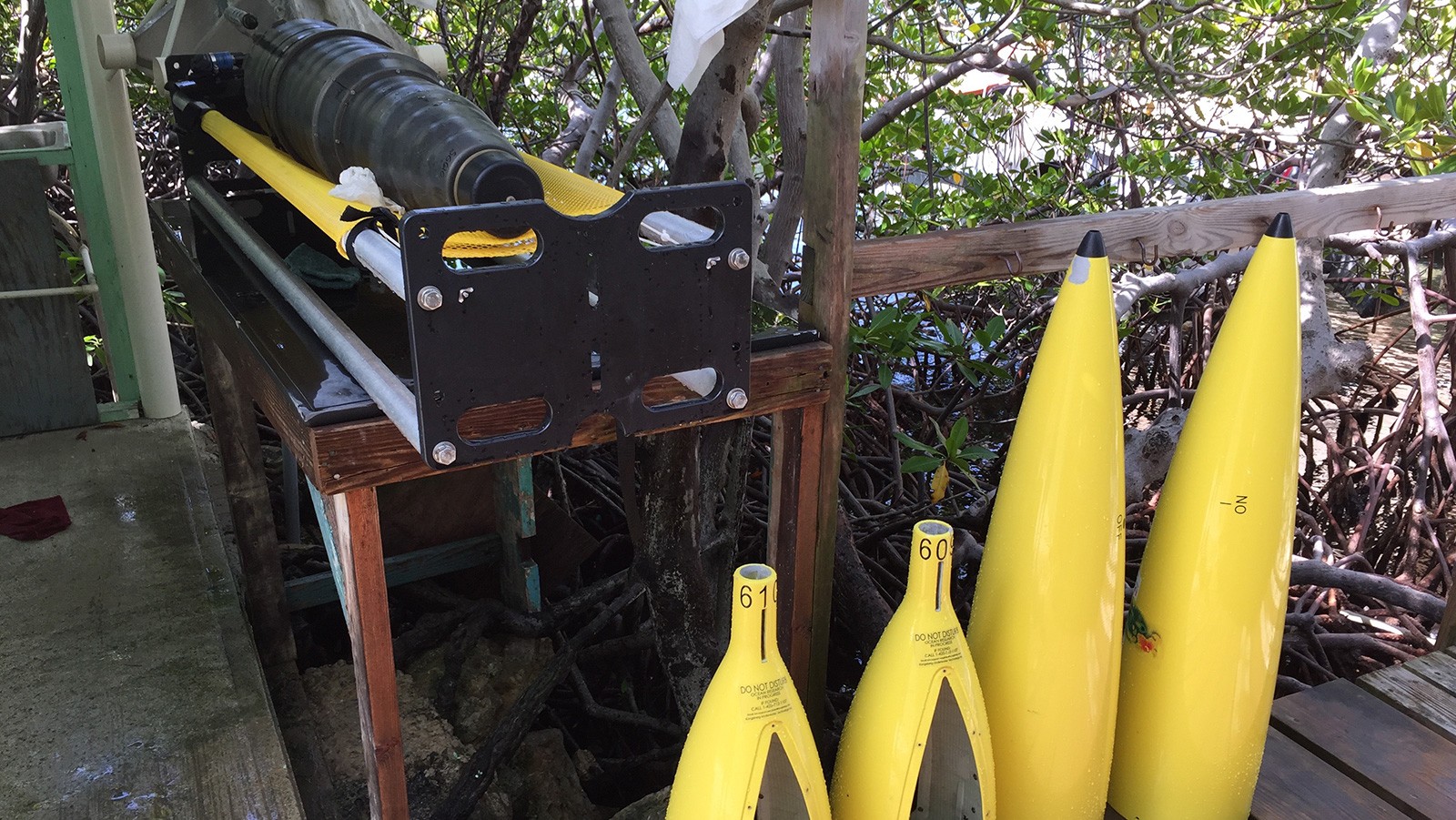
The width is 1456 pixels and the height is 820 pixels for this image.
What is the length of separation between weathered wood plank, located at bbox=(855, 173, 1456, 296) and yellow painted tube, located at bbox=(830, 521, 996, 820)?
39 centimetres

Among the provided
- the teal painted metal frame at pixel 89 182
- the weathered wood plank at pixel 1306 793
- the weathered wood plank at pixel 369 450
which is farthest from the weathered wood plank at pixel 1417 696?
the teal painted metal frame at pixel 89 182

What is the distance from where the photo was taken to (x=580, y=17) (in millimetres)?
3465

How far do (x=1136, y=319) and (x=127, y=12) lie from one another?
383cm

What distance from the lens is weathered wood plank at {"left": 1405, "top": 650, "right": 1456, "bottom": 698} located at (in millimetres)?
1926

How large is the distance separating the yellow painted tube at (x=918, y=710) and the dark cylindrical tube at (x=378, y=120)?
26.1 inches

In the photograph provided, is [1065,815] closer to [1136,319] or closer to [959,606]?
[959,606]

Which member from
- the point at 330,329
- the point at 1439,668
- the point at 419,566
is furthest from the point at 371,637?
the point at 1439,668

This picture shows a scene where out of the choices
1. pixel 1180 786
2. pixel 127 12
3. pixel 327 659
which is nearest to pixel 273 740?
pixel 327 659

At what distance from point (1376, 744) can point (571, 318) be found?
5.10 ft

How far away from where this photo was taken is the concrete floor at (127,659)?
68.9 inches

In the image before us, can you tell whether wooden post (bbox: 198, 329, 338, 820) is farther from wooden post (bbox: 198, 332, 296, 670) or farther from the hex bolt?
the hex bolt

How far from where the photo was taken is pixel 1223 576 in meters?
1.46

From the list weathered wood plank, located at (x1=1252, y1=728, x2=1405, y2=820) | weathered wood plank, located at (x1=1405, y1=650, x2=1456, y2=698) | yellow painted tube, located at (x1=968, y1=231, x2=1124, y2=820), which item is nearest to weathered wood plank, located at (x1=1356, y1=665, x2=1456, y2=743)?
weathered wood plank, located at (x1=1405, y1=650, x2=1456, y2=698)

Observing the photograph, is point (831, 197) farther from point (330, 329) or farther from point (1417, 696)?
point (1417, 696)
